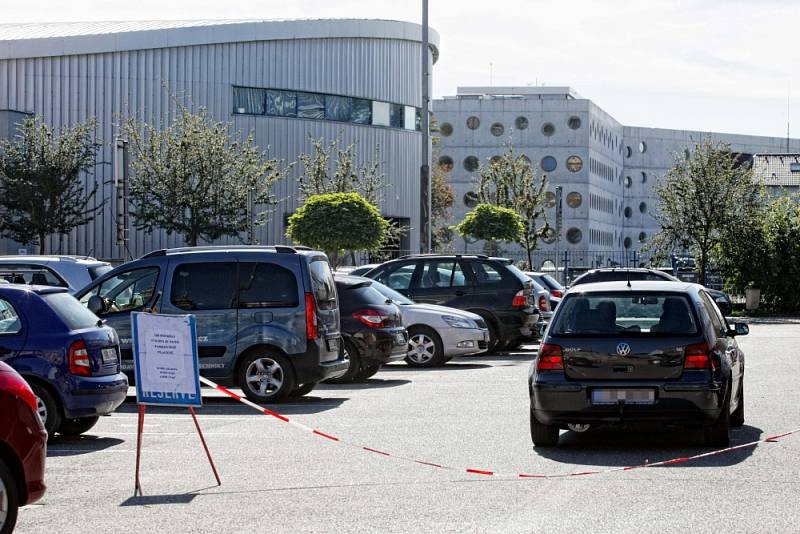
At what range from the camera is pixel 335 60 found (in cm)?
→ 5747

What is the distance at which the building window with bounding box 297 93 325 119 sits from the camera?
186 ft

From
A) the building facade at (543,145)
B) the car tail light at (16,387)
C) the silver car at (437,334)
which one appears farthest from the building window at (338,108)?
the car tail light at (16,387)

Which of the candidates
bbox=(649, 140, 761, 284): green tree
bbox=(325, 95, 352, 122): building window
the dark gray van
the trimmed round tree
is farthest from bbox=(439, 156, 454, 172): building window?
the dark gray van

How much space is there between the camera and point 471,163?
102 m

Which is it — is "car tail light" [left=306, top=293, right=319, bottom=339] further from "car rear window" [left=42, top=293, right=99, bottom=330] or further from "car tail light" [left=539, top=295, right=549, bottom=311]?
"car tail light" [left=539, top=295, right=549, bottom=311]

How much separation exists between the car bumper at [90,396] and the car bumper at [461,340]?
1048 centimetres

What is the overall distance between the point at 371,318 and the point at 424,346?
3.72 meters

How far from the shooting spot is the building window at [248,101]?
179 ft

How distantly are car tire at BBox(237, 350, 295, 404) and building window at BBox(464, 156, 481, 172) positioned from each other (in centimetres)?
8588

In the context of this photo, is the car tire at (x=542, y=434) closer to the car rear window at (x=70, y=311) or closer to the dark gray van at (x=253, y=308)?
the car rear window at (x=70, y=311)

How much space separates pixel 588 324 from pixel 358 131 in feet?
158

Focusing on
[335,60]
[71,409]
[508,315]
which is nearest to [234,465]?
[71,409]

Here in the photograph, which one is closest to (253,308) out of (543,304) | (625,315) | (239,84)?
(625,315)

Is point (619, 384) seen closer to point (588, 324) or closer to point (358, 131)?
point (588, 324)
